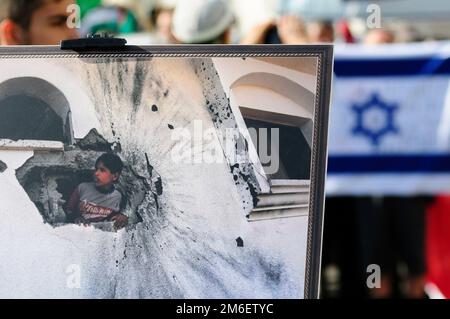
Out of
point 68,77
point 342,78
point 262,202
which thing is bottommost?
point 262,202

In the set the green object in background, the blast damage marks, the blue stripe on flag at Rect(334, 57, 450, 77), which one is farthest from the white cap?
the blast damage marks

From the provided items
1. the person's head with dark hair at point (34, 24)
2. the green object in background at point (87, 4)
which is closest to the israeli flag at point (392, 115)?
the green object in background at point (87, 4)

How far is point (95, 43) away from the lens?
3.03 meters

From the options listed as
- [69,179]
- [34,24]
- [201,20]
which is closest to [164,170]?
[69,179]

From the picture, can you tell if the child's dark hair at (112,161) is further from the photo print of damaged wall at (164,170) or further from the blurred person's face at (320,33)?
the blurred person's face at (320,33)

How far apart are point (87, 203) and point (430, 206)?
137 inches

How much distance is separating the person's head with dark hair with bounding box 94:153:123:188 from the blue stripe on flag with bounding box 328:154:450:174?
3.12m

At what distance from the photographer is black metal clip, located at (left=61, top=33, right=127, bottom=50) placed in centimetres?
302

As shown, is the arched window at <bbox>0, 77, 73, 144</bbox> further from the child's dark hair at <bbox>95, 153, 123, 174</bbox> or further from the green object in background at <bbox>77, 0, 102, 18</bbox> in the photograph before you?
the green object in background at <bbox>77, 0, 102, 18</bbox>

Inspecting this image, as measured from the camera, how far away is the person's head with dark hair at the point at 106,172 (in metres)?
3.05

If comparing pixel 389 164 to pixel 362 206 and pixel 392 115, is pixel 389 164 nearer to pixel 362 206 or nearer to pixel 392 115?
pixel 392 115

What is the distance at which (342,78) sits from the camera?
19.7 ft
